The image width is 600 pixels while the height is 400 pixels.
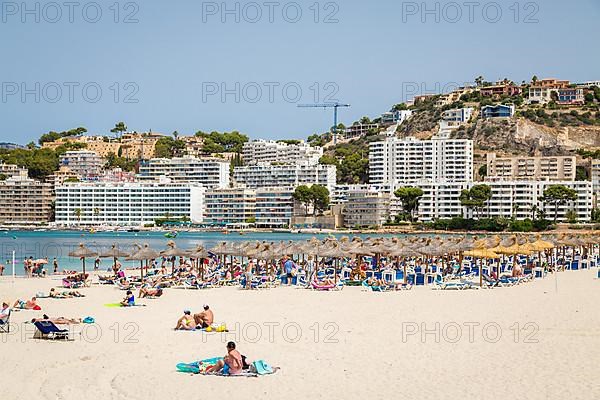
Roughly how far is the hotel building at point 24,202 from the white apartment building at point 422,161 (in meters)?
51.1

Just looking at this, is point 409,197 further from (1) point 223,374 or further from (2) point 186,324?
(1) point 223,374

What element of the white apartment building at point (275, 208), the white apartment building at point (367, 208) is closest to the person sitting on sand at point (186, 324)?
the white apartment building at point (367, 208)

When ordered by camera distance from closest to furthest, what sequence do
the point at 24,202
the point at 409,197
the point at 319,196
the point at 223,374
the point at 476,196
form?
the point at 223,374 < the point at 476,196 < the point at 409,197 < the point at 319,196 < the point at 24,202

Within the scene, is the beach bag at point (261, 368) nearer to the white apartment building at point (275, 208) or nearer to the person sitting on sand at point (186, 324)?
the person sitting on sand at point (186, 324)

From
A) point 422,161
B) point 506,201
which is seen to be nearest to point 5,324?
point 506,201

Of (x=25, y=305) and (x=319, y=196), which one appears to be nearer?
(x=25, y=305)

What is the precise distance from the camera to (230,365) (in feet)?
41.3

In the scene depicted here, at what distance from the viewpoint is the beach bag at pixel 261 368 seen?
496 inches

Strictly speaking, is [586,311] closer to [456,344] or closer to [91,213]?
[456,344]

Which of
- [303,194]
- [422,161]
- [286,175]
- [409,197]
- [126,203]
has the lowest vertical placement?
[126,203]

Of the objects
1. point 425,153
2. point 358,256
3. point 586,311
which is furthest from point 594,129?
point 586,311

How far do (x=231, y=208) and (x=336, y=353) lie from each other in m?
113

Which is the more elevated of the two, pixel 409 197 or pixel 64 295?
pixel 409 197

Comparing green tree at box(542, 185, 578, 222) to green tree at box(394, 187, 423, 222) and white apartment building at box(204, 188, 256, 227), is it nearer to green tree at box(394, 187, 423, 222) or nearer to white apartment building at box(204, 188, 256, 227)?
green tree at box(394, 187, 423, 222)
